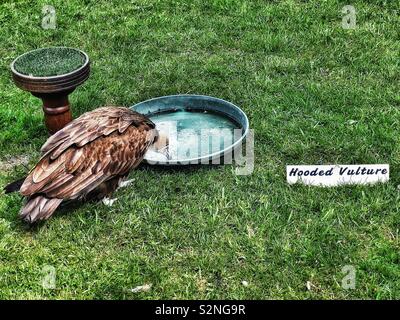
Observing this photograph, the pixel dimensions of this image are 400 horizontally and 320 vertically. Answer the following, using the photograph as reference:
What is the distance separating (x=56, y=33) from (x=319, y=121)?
3885 mm

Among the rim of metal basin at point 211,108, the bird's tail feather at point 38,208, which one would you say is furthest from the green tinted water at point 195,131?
the bird's tail feather at point 38,208

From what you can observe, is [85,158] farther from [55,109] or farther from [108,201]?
[55,109]

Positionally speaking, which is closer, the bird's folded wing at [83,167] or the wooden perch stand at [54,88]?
the bird's folded wing at [83,167]

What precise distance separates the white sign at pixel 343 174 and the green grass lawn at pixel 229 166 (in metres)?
0.08

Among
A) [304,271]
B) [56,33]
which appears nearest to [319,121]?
[304,271]

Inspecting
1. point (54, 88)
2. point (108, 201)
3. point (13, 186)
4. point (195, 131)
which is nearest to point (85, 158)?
point (108, 201)

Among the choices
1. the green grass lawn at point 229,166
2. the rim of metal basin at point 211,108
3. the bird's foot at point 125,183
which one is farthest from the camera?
the rim of metal basin at point 211,108

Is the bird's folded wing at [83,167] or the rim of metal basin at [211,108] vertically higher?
the bird's folded wing at [83,167]

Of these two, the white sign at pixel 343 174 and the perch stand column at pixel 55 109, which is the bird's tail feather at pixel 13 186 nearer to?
the perch stand column at pixel 55 109

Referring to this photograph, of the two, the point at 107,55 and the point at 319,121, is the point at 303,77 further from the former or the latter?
the point at 107,55

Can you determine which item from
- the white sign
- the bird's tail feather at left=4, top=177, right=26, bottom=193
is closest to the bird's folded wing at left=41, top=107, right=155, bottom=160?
the bird's tail feather at left=4, top=177, right=26, bottom=193

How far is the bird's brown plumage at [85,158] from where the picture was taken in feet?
14.5

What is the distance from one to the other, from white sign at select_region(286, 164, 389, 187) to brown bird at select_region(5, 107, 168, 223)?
1366 millimetres

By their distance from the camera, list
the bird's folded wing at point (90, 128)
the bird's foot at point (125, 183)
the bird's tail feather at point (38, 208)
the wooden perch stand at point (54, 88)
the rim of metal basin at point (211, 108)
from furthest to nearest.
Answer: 1. the rim of metal basin at point (211, 108)
2. the wooden perch stand at point (54, 88)
3. the bird's foot at point (125, 183)
4. the bird's folded wing at point (90, 128)
5. the bird's tail feather at point (38, 208)
